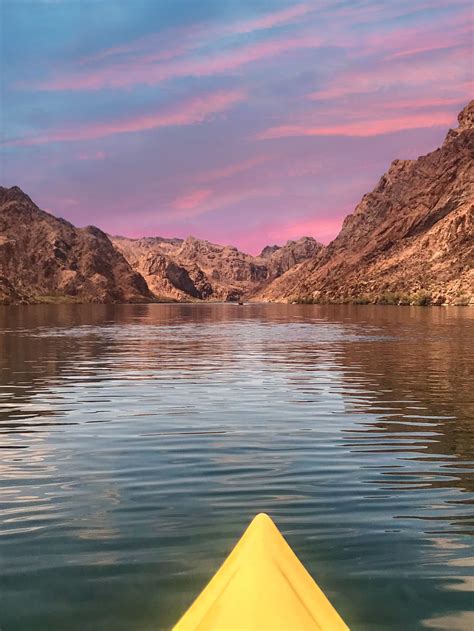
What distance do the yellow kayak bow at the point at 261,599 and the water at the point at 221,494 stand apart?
1.24m

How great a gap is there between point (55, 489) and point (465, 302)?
634 ft

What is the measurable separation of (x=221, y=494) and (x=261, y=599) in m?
5.98

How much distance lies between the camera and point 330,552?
29.6 ft

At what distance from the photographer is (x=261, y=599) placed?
5961 millimetres

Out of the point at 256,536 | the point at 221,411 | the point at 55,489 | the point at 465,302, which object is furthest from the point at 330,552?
the point at 465,302

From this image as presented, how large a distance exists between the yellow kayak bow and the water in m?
1.24

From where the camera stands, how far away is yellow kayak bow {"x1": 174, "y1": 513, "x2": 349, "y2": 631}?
5730 mm

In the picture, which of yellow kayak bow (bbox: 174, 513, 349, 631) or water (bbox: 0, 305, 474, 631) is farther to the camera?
water (bbox: 0, 305, 474, 631)

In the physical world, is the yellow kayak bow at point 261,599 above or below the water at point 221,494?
above

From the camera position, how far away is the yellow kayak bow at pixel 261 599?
573 centimetres

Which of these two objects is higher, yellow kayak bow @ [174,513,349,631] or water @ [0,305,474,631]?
yellow kayak bow @ [174,513,349,631]

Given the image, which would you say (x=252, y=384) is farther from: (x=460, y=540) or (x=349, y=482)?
(x=460, y=540)

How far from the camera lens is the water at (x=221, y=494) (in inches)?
308

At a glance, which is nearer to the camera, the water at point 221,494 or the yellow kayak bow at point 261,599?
the yellow kayak bow at point 261,599
